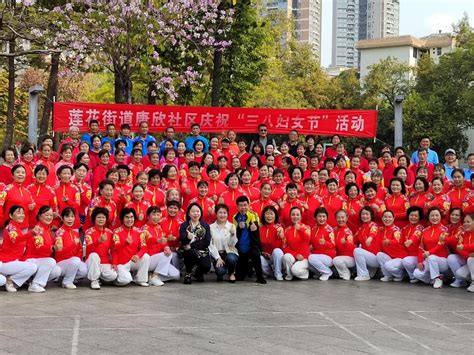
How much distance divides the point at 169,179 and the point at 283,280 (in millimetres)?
2283

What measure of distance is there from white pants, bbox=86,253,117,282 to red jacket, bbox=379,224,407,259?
3.71 m

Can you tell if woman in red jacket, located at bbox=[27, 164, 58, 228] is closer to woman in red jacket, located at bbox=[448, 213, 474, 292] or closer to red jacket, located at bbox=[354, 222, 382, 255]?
red jacket, located at bbox=[354, 222, 382, 255]

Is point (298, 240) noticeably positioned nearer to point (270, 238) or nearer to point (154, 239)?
point (270, 238)

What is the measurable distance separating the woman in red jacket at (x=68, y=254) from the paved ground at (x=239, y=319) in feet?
0.64

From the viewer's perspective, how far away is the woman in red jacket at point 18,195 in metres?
8.08

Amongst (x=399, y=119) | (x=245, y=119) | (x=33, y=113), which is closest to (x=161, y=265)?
(x=33, y=113)

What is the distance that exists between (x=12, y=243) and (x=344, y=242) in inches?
173

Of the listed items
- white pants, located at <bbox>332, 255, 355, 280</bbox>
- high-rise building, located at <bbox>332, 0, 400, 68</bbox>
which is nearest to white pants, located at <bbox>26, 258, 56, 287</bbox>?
white pants, located at <bbox>332, 255, 355, 280</bbox>

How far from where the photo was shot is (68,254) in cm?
785

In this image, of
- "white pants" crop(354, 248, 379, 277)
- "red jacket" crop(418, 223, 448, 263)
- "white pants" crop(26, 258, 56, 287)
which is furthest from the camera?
"white pants" crop(354, 248, 379, 277)

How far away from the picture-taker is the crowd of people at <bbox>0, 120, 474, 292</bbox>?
Answer: 25.9 feet

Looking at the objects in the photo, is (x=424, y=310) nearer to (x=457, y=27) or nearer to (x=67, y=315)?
(x=67, y=315)

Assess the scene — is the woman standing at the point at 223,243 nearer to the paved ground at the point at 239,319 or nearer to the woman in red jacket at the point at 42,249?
the paved ground at the point at 239,319

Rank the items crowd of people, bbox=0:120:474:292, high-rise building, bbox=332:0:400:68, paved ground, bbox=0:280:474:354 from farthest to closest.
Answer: high-rise building, bbox=332:0:400:68 → crowd of people, bbox=0:120:474:292 → paved ground, bbox=0:280:474:354
